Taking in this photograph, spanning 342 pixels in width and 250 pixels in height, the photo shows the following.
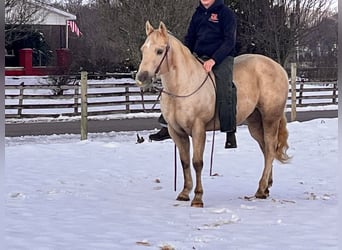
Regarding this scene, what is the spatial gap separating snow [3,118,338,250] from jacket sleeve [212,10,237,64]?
1.40 metres

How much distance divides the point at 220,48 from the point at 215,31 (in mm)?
234

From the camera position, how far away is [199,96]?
19.6ft

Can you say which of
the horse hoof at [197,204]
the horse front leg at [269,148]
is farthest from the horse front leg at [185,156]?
the horse front leg at [269,148]

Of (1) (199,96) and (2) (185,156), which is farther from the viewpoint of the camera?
(2) (185,156)

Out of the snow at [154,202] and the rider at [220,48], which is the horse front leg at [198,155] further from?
the rider at [220,48]

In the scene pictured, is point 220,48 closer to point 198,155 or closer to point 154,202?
point 198,155

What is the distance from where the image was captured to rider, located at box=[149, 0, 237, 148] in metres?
6.11

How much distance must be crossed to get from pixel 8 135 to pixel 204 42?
31.8ft

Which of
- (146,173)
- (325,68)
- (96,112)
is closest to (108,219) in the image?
(146,173)

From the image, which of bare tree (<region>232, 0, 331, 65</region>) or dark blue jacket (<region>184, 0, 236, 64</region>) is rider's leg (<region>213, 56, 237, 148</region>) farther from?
bare tree (<region>232, 0, 331, 65</region>)

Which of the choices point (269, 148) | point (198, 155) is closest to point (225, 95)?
point (198, 155)

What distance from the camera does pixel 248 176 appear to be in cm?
799

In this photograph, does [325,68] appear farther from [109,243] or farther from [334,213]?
[109,243]

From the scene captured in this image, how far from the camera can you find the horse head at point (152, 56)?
18.3 ft
